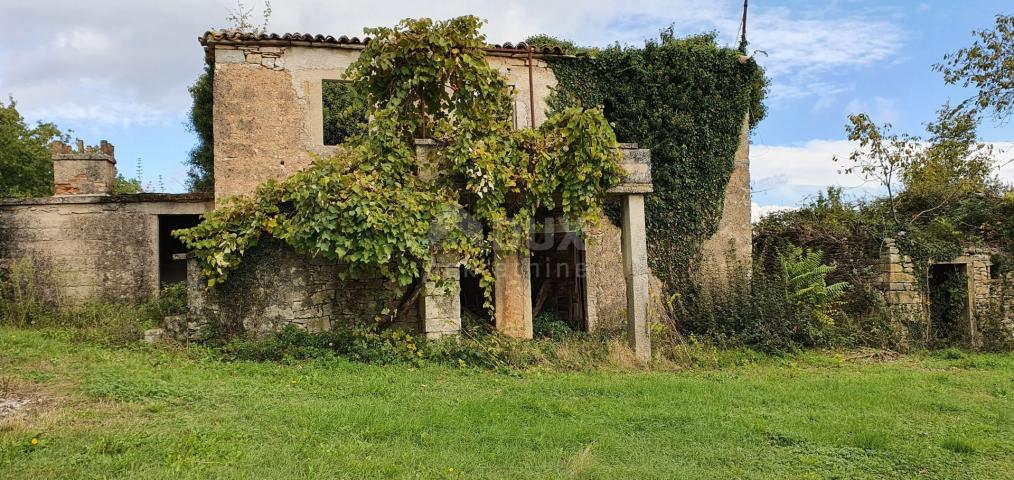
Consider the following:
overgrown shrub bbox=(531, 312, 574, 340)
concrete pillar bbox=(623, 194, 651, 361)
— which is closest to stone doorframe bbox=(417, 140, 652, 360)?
concrete pillar bbox=(623, 194, 651, 361)

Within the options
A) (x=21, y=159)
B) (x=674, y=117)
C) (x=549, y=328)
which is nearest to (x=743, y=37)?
(x=674, y=117)

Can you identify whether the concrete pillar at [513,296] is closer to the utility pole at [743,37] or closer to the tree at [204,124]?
the utility pole at [743,37]

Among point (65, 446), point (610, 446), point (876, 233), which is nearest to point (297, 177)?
point (65, 446)

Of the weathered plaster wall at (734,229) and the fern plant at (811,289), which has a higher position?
the weathered plaster wall at (734,229)

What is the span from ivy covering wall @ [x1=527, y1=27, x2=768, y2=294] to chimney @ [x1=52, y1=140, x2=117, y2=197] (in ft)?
27.8

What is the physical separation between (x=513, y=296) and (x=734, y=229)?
194 inches

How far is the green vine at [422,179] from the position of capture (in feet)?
27.6

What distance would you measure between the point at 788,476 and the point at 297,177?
684cm

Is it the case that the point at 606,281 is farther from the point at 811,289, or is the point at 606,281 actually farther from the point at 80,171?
the point at 80,171

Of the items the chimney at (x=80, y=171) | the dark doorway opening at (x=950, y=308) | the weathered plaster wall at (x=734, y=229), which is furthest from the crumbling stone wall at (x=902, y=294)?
the chimney at (x=80, y=171)

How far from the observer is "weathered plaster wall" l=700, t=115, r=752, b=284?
12461 mm

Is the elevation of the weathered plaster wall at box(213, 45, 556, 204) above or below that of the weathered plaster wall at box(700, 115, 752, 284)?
above

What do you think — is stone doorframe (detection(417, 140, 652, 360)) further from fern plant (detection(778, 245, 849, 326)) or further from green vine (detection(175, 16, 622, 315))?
fern plant (detection(778, 245, 849, 326))

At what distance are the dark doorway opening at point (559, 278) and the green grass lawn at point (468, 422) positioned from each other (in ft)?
12.9
